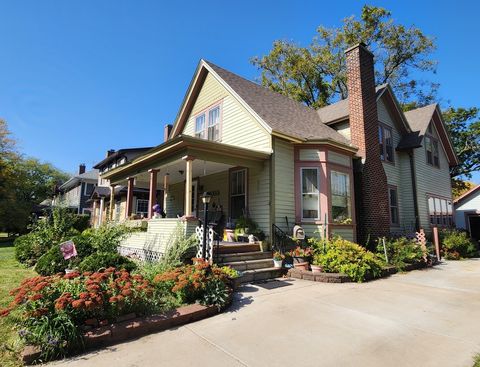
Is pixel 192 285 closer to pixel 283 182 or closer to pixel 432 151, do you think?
pixel 283 182

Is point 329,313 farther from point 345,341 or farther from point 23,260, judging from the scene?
point 23,260

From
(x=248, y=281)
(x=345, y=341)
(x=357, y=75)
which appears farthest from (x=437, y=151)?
(x=345, y=341)

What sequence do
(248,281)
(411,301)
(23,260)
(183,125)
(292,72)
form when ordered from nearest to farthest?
(411,301) < (248,281) < (23,260) < (183,125) < (292,72)

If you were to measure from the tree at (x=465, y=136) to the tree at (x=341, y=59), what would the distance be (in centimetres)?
334

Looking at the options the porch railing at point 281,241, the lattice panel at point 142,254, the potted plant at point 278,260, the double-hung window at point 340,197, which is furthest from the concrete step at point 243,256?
the double-hung window at point 340,197

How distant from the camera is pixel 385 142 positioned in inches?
588

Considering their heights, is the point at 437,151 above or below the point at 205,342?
above

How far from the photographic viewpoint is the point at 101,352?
150 inches

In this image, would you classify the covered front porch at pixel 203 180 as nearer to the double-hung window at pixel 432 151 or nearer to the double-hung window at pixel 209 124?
the double-hung window at pixel 209 124

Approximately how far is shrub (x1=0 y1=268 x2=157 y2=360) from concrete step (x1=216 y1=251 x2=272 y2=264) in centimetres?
325

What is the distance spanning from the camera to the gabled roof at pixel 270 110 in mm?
11180

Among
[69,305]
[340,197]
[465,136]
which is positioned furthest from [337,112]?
[465,136]

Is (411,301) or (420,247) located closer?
(411,301)

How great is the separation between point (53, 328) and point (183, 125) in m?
13.8
